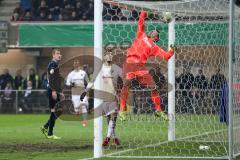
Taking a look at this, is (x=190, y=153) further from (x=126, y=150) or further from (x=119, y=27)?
(x=119, y=27)

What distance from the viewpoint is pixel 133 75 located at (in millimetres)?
14648

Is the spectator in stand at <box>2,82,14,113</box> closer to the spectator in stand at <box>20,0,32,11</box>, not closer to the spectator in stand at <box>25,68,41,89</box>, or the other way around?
the spectator in stand at <box>25,68,41,89</box>

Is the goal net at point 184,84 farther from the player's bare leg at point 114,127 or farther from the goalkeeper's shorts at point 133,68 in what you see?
the goalkeeper's shorts at point 133,68

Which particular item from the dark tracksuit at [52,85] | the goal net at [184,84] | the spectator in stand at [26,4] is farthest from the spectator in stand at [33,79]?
the goal net at [184,84]

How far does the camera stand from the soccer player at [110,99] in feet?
47.4

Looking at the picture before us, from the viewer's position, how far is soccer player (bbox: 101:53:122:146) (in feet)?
47.4

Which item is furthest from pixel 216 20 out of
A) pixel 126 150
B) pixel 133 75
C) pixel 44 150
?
pixel 44 150

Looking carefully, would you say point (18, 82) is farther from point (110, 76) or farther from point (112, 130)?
point (112, 130)

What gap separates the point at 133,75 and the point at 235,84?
2323mm

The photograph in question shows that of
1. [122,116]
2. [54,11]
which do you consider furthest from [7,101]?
[122,116]

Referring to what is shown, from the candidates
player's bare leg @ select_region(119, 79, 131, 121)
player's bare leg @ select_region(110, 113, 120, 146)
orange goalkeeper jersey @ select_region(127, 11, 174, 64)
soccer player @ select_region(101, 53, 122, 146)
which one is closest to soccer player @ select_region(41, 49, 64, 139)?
soccer player @ select_region(101, 53, 122, 146)

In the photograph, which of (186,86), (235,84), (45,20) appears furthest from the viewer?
(45,20)

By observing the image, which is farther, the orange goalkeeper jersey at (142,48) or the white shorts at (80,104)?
the white shorts at (80,104)

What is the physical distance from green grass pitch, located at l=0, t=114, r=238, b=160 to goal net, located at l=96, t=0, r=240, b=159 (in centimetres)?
2
